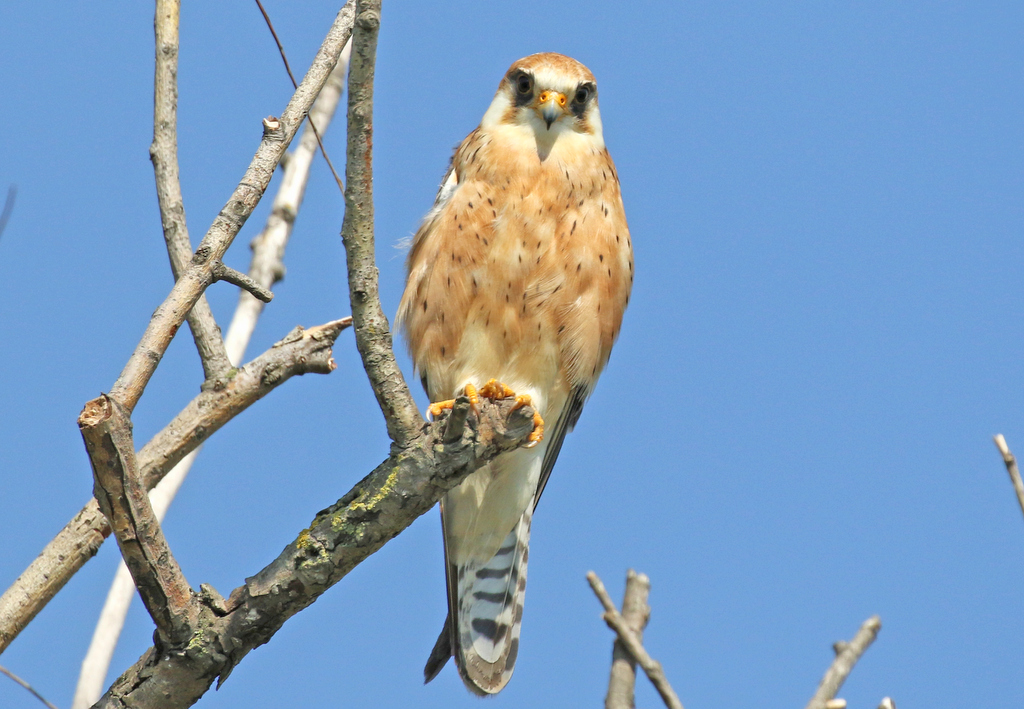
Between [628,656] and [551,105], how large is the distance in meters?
2.26

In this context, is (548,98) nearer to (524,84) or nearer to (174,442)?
(524,84)

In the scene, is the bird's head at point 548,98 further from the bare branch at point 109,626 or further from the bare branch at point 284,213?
the bare branch at point 109,626

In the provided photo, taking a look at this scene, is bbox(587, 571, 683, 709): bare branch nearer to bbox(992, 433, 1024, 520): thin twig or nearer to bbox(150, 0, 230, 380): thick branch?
bbox(992, 433, 1024, 520): thin twig

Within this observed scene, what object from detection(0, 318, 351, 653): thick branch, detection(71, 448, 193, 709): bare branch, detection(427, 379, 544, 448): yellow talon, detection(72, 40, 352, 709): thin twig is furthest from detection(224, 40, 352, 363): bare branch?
detection(427, 379, 544, 448): yellow talon

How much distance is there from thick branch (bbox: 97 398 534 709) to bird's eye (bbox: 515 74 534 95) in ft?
5.64

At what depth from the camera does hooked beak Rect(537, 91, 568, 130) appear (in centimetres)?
372

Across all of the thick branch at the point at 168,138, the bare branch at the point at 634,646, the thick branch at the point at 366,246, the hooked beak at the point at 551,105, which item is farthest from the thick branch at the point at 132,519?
the hooked beak at the point at 551,105

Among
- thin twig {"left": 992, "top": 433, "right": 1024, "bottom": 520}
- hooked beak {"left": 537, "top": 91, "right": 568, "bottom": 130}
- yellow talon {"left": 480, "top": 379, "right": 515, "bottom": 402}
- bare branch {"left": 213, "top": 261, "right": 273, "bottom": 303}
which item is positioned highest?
hooked beak {"left": 537, "top": 91, "right": 568, "bottom": 130}

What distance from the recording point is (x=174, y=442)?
2.96m

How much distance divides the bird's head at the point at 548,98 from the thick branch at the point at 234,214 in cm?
132

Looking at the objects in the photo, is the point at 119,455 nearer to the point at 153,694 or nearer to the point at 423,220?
the point at 153,694

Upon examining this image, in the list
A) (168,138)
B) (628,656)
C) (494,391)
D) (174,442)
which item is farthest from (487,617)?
(168,138)

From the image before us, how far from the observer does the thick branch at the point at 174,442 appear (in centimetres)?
258

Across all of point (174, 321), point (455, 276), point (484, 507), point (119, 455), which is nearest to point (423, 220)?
point (455, 276)
